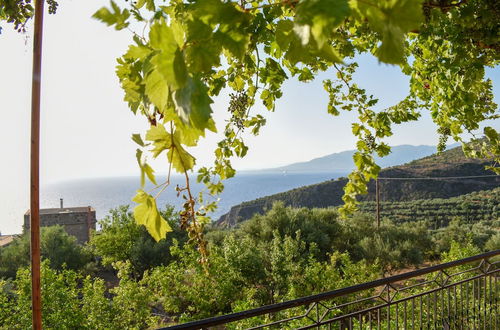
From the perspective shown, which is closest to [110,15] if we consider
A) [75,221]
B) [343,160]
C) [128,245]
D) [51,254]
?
[128,245]

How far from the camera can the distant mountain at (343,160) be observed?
371ft

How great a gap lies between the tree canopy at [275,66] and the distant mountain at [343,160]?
11301 cm

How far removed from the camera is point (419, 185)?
87.7 ft

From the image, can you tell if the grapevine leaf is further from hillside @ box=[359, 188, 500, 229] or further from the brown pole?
hillside @ box=[359, 188, 500, 229]

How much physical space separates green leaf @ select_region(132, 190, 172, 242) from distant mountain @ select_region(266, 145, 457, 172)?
114179 millimetres

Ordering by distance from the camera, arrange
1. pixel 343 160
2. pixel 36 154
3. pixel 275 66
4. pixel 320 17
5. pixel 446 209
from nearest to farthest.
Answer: pixel 320 17
pixel 36 154
pixel 275 66
pixel 446 209
pixel 343 160

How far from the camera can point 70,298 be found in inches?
215

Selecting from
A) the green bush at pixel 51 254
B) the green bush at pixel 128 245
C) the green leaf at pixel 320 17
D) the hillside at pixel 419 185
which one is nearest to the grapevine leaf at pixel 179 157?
the green leaf at pixel 320 17

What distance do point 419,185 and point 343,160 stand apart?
11572cm

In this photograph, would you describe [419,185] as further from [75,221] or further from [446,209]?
[75,221]

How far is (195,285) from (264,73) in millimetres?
5589

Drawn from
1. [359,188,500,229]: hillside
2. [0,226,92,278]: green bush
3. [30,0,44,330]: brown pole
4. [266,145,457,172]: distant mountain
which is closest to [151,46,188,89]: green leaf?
[30,0,44,330]: brown pole

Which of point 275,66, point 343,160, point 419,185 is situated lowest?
point 419,185

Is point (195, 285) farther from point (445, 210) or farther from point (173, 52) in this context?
point (445, 210)
